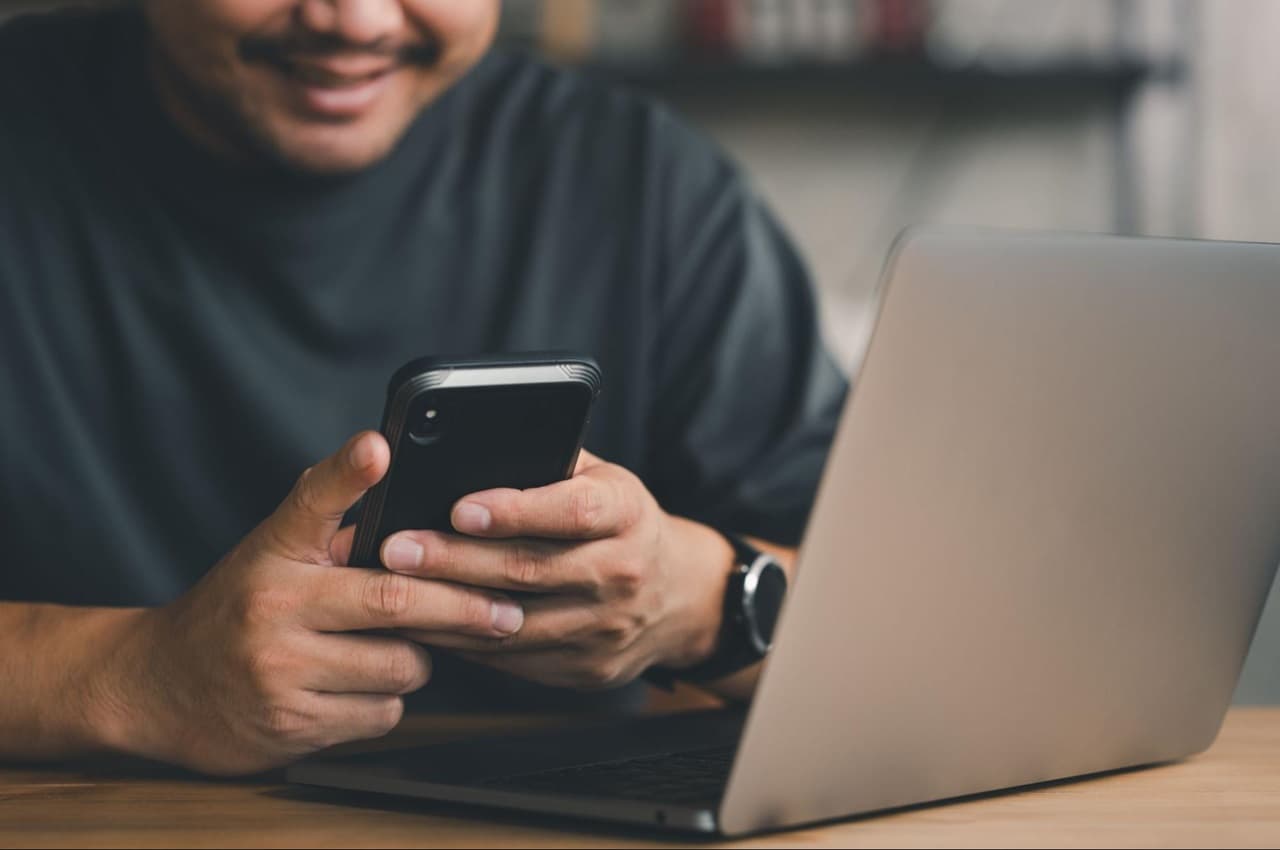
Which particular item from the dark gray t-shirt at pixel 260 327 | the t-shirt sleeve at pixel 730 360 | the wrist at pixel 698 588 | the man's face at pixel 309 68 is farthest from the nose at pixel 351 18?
the wrist at pixel 698 588

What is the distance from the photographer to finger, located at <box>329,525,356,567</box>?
704 millimetres

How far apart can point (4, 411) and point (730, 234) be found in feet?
2.14

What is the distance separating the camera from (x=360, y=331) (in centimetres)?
124

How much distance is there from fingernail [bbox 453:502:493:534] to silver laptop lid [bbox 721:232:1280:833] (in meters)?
0.20

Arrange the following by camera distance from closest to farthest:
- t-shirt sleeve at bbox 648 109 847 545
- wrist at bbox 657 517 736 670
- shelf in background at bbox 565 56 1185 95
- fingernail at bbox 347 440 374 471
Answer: fingernail at bbox 347 440 374 471 → wrist at bbox 657 517 736 670 → t-shirt sleeve at bbox 648 109 847 545 → shelf in background at bbox 565 56 1185 95

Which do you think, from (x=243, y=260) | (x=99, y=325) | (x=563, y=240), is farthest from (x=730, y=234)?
(x=99, y=325)

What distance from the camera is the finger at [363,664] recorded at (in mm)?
698

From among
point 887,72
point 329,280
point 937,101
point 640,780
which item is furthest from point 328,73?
point 937,101

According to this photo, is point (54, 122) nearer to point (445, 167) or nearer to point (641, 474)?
Answer: point (445, 167)

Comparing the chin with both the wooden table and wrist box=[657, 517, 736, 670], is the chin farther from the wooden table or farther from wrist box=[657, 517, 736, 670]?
the wooden table

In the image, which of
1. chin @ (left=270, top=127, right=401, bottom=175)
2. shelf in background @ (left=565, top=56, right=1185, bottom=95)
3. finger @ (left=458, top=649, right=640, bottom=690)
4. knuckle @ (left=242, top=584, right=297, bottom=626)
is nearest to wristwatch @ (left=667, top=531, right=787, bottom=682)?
finger @ (left=458, top=649, right=640, bottom=690)

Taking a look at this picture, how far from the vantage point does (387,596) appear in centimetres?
68

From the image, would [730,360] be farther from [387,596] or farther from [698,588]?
[387,596]

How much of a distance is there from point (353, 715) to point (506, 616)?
9cm
